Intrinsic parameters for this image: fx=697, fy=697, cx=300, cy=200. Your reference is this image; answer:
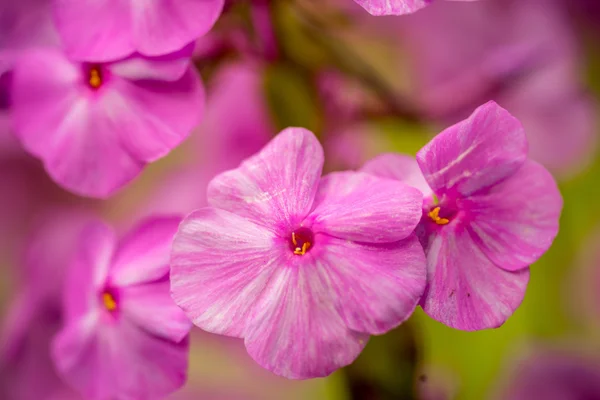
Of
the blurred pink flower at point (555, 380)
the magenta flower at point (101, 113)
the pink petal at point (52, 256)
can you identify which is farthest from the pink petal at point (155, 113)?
the blurred pink flower at point (555, 380)

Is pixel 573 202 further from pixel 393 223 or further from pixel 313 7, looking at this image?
pixel 393 223

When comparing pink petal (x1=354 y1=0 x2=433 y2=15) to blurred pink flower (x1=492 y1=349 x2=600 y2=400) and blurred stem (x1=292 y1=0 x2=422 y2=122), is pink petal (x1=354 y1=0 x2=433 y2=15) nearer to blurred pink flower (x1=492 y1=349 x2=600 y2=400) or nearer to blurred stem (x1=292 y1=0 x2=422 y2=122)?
blurred stem (x1=292 y1=0 x2=422 y2=122)

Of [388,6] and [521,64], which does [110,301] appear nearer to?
[388,6]

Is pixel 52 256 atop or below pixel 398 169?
below

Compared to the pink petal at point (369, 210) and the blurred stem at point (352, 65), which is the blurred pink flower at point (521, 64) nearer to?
the blurred stem at point (352, 65)

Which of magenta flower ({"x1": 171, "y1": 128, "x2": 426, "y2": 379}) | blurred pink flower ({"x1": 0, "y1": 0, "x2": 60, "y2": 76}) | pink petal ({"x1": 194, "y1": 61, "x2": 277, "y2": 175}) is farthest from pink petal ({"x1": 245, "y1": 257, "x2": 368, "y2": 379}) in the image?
pink petal ({"x1": 194, "y1": 61, "x2": 277, "y2": 175})

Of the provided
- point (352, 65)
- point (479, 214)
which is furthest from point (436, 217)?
point (352, 65)

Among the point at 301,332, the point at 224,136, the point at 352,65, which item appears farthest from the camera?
the point at 224,136
